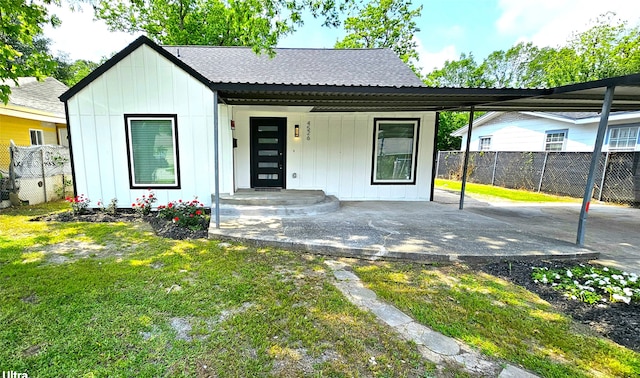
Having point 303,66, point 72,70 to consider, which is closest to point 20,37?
point 303,66

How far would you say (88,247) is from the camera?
4.05m

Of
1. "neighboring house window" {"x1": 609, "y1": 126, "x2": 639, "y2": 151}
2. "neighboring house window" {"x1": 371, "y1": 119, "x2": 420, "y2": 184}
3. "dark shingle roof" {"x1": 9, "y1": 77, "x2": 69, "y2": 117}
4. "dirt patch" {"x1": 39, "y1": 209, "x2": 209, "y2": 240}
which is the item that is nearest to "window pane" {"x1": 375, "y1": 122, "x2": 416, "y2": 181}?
"neighboring house window" {"x1": 371, "y1": 119, "x2": 420, "y2": 184}

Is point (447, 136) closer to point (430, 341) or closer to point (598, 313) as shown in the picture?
point (598, 313)

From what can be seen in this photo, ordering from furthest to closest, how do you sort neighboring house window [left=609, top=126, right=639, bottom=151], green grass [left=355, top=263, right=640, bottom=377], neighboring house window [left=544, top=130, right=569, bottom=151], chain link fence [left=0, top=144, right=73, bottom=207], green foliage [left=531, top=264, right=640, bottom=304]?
neighboring house window [left=544, top=130, right=569, bottom=151] < neighboring house window [left=609, top=126, right=639, bottom=151] < chain link fence [left=0, top=144, right=73, bottom=207] < green foliage [left=531, top=264, right=640, bottom=304] < green grass [left=355, top=263, right=640, bottom=377]

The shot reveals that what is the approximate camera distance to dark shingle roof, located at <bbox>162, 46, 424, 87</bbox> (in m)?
7.12

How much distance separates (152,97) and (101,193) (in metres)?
2.40

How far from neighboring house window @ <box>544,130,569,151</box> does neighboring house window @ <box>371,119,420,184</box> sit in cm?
911

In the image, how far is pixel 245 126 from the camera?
7199 mm

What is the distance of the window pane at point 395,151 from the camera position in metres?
7.46

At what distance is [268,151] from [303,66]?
278 centimetres

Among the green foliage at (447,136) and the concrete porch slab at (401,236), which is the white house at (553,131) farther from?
the concrete porch slab at (401,236)

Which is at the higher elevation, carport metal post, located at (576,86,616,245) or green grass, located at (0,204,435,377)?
carport metal post, located at (576,86,616,245)

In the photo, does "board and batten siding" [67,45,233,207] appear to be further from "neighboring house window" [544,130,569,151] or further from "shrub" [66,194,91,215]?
"neighboring house window" [544,130,569,151]

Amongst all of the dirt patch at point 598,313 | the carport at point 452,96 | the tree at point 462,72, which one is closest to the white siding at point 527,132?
the carport at point 452,96
